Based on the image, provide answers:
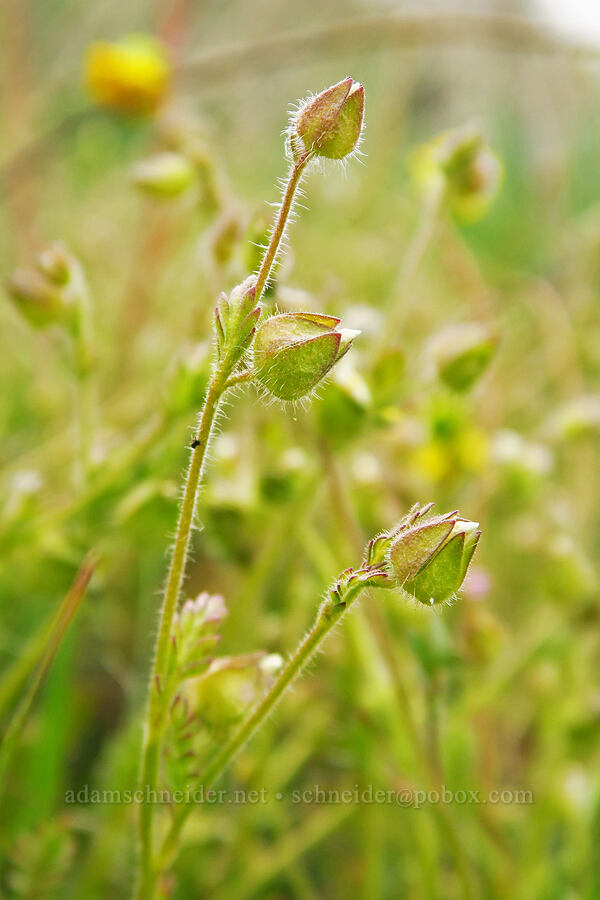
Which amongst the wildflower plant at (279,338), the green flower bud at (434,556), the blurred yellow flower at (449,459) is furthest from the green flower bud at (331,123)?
the blurred yellow flower at (449,459)

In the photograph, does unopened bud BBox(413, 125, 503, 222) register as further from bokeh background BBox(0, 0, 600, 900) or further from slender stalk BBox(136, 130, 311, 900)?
slender stalk BBox(136, 130, 311, 900)

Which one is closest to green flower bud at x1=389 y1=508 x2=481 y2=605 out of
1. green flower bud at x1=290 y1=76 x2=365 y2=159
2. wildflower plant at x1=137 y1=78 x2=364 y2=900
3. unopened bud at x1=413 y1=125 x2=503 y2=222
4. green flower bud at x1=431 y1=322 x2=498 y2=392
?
wildflower plant at x1=137 y1=78 x2=364 y2=900

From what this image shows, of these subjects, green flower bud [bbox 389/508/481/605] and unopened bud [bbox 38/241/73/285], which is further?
unopened bud [bbox 38/241/73/285]

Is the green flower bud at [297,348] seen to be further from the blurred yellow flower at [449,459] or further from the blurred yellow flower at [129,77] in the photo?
the blurred yellow flower at [129,77]

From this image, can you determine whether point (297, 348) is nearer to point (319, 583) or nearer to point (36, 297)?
point (36, 297)

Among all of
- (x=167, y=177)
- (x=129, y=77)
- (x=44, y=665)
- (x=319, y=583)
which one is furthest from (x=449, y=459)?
(x=129, y=77)
